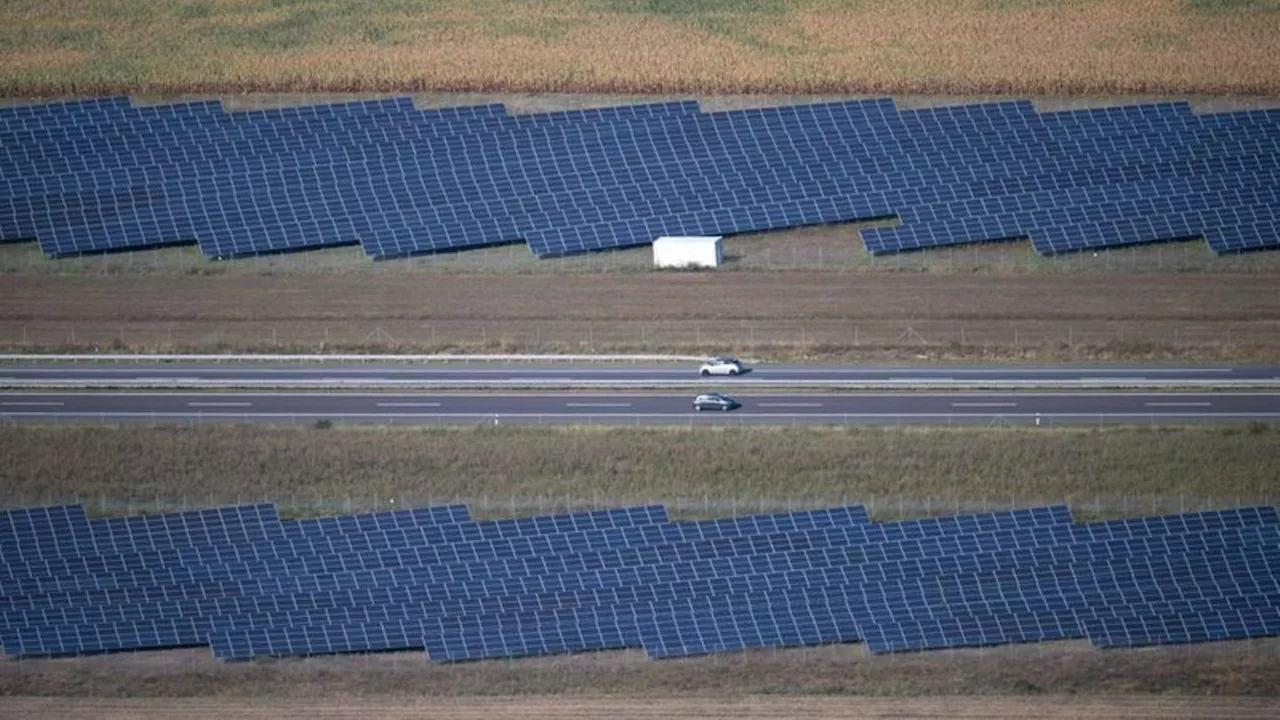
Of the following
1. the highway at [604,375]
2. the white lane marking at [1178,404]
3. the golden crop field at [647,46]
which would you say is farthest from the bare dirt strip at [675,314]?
the golden crop field at [647,46]

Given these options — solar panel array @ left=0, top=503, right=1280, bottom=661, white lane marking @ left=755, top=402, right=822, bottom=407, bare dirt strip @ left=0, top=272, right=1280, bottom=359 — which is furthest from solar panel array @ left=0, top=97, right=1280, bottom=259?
solar panel array @ left=0, top=503, right=1280, bottom=661

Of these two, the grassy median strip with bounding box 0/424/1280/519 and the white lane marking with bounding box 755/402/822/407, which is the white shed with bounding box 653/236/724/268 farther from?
the grassy median strip with bounding box 0/424/1280/519

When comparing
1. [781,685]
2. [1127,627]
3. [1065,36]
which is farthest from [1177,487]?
[1065,36]

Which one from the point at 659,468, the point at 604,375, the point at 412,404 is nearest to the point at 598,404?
the point at 604,375

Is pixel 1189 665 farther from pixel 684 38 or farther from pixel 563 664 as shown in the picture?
pixel 684 38

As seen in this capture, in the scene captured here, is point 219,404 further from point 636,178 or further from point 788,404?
point 636,178
